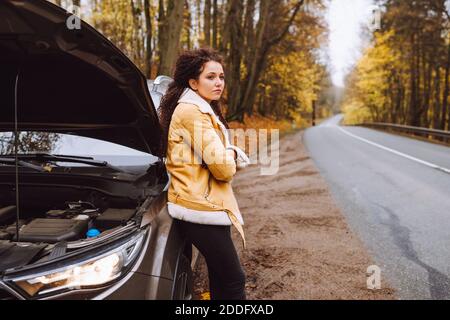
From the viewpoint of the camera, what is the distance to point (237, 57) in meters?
21.1

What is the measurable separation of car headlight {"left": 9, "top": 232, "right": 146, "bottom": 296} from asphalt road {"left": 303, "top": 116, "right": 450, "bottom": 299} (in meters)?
2.62

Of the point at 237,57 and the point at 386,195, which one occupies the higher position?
the point at 237,57

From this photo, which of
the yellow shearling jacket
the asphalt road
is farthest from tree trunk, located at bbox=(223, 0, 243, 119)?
the yellow shearling jacket

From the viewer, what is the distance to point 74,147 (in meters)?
3.59

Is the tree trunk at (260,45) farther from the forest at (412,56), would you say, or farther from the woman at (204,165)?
the woman at (204,165)

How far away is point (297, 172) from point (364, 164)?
235 centimetres

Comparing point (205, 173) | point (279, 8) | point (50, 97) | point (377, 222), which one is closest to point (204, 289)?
point (205, 173)

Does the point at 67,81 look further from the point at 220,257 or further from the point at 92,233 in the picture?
the point at 220,257

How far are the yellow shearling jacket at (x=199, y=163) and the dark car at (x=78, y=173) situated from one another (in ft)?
0.92

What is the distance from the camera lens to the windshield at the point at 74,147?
11.5 ft

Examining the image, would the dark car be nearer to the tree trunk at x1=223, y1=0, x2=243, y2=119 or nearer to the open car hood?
the open car hood

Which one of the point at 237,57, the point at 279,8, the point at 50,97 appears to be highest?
the point at 279,8
